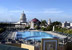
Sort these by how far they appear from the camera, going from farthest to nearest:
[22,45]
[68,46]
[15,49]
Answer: [68,46] < [22,45] < [15,49]

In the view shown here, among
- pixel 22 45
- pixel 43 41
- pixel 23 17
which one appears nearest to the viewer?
pixel 43 41

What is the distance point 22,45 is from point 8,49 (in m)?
2.11

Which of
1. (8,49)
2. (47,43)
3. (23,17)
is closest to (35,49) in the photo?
(47,43)

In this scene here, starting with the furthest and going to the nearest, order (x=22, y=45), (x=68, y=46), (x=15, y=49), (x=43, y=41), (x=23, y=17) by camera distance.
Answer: (x=23, y=17)
(x=68, y=46)
(x=22, y=45)
(x=43, y=41)
(x=15, y=49)

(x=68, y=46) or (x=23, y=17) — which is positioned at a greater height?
(x=23, y=17)

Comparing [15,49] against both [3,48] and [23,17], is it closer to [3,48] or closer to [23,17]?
[3,48]

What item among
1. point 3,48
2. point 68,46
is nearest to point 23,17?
point 68,46

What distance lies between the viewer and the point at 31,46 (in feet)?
17.7

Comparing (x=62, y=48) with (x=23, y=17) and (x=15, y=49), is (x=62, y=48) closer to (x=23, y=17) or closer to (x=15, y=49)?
(x=15, y=49)

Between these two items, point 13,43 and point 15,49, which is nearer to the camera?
point 15,49

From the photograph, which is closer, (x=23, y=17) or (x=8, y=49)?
(x=8, y=49)

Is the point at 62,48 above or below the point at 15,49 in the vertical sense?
below

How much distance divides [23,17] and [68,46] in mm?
32852

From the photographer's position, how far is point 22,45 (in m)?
5.80
